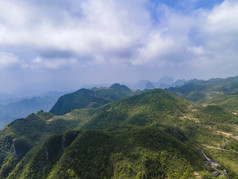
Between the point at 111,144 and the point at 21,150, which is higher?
the point at 111,144

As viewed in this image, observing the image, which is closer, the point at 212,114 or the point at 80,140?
the point at 80,140

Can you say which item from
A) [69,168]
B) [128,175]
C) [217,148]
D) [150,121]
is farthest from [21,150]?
[217,148]

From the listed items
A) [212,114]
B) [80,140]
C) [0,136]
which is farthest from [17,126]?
[212,114]

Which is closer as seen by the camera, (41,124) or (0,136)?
(0,136)

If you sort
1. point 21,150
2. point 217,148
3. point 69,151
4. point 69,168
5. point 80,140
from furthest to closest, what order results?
point 21,150, point 217,148, point 80,140, point 69,151, point 69,168

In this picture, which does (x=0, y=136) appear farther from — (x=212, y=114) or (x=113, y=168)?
(x=212, y=114)

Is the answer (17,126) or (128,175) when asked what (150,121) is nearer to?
(128,175)

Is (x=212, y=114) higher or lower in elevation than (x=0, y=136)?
higher

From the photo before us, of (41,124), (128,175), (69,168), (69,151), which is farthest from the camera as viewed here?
(41,124)

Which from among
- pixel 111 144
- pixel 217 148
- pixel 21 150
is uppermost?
pixel 111 144
